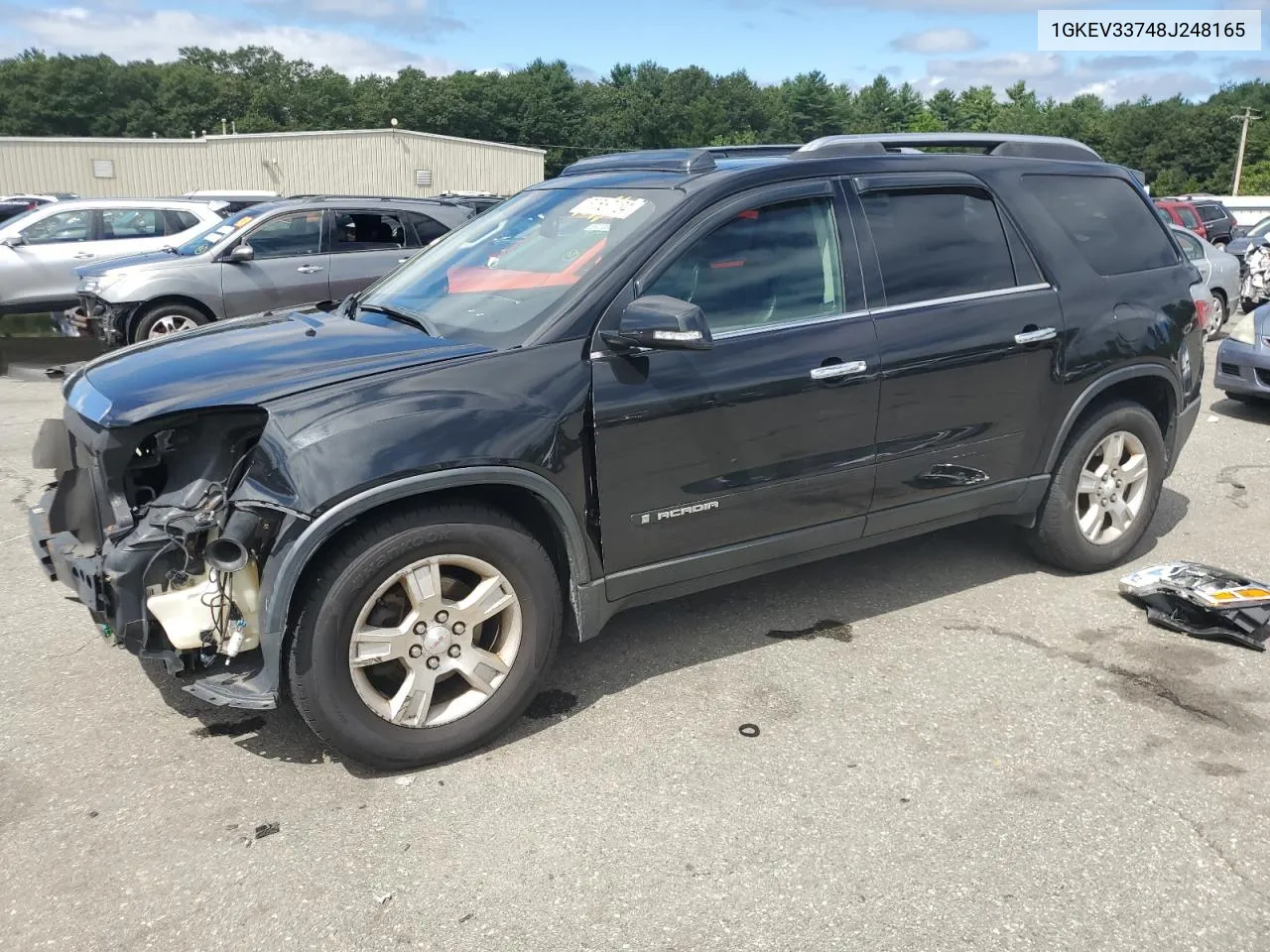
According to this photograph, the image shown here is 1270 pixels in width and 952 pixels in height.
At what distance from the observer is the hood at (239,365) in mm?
3092

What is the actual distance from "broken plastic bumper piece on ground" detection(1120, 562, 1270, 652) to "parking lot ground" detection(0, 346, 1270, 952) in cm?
9

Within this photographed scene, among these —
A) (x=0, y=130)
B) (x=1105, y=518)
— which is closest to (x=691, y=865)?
(x=1105, y=518)

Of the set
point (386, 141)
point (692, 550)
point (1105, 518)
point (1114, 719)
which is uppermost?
point (386, 141)

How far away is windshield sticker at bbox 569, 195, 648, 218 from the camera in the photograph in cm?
375

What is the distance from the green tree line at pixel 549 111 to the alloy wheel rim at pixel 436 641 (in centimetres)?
8923

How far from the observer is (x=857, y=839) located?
2887 mm

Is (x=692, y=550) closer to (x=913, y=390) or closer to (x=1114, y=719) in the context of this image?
(x=913, y=390)

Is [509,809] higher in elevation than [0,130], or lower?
lower

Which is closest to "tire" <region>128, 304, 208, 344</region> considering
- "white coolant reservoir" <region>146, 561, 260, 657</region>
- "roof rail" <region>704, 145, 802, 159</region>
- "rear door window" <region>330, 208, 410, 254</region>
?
"rear door window" <region>330, 208, 410, 254</region>

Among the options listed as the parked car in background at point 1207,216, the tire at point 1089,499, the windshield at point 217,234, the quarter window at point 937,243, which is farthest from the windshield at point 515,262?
the parked car in background at point 1207,216

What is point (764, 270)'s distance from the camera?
3729 mm

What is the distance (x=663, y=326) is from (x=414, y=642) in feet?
4.16

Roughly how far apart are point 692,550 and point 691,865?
46.1 inches

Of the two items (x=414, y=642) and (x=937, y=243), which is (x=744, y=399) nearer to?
(x=937, y=243)
